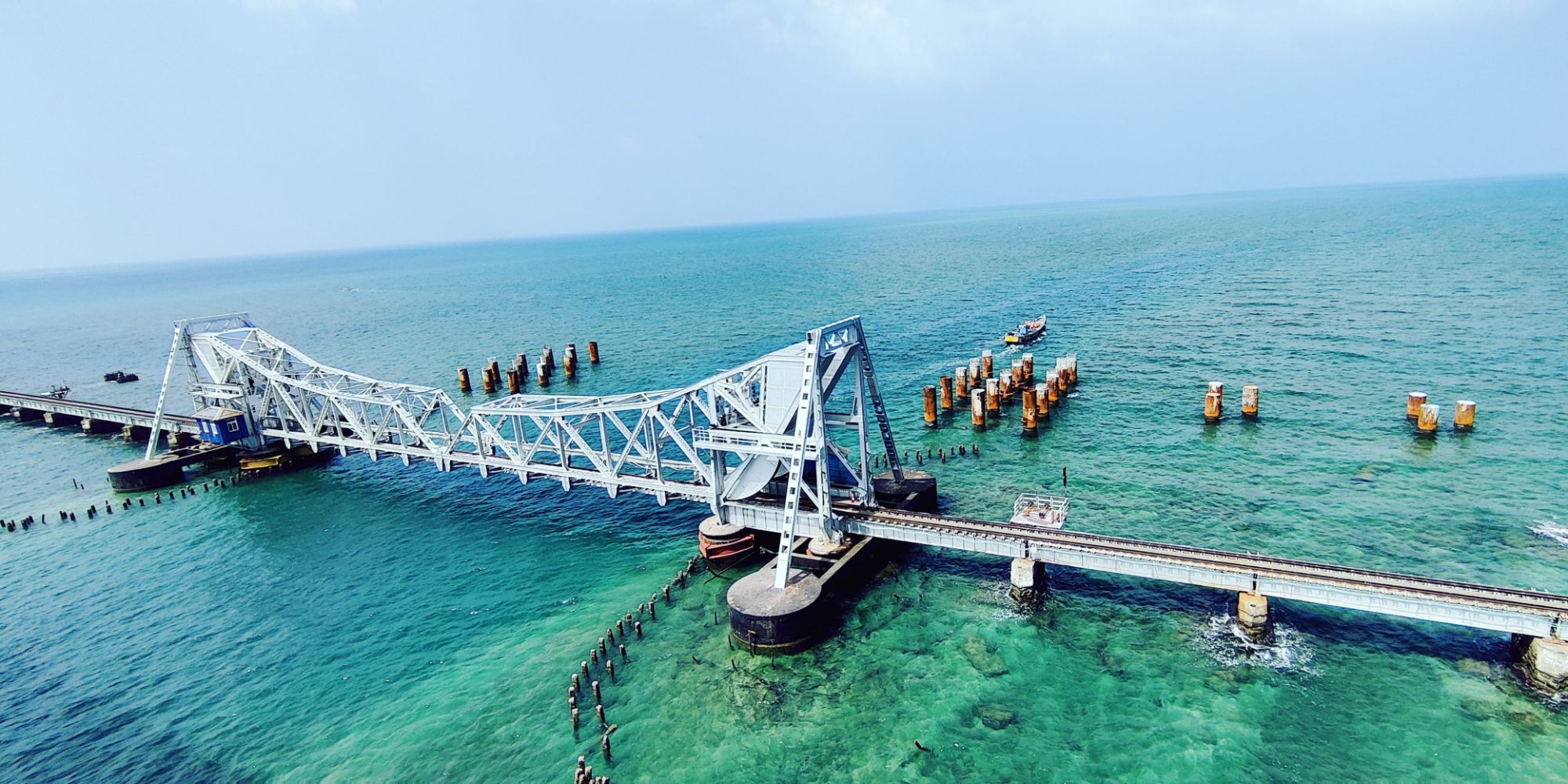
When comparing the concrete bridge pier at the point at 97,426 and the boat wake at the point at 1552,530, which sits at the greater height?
the concrete bridge pier at the point at 97,426

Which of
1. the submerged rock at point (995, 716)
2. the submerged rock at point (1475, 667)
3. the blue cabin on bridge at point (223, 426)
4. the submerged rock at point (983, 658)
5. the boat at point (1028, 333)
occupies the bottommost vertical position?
the submerged rock at point (995, 716)

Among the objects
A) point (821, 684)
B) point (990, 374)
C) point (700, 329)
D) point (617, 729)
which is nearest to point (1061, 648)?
point (821, 684)

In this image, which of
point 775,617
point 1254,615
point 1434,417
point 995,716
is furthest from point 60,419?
point 1434,417

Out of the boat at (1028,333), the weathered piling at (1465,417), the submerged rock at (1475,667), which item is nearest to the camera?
the submerged rock at (1475,667)

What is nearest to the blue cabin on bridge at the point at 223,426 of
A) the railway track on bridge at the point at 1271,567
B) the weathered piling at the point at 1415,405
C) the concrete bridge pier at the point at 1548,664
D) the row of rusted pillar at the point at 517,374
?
the row of rusted pillar at the point at 517,374

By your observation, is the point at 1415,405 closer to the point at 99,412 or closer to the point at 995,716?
the point at 995,716

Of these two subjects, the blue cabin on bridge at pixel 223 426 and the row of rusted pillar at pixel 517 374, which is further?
the row of rusted pillar at pixel 517 374

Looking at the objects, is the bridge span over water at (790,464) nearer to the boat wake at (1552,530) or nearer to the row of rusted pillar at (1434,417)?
the boat wake at (1552,530)
